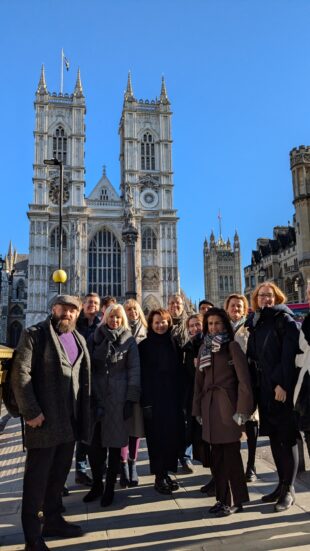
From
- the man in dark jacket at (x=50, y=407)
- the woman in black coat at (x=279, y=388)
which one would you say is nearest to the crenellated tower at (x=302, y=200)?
the woman in black coat at (x=279, y=388)

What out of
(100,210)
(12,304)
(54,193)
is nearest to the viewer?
(54,193)

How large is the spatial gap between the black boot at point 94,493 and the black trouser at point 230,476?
1420 millimetres

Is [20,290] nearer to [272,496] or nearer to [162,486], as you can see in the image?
[162,486]

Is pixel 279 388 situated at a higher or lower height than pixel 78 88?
lower

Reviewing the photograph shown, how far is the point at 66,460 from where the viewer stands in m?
4.32

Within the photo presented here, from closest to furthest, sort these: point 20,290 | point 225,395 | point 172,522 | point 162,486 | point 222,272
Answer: point 172,522
point 225,395
point 162,486
point 20,290
point 222,272

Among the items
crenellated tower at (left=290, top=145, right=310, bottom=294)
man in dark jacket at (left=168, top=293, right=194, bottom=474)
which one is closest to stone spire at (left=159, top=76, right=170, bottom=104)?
crenellated tower at (left=290, top=145, right=310, bottom=294)

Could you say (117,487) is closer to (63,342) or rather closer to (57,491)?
(57,491)

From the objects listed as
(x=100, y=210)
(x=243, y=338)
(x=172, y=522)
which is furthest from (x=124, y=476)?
(x=100, y=210)

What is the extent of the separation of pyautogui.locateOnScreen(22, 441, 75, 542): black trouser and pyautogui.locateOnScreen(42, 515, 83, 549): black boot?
0.18 feet

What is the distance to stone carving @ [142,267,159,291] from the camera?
50.1 meters

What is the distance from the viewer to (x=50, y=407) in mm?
3895

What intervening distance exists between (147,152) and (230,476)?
5249cm

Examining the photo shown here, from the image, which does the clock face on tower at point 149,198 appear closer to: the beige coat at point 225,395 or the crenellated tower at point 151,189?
the crenellated tower at point 151,189
